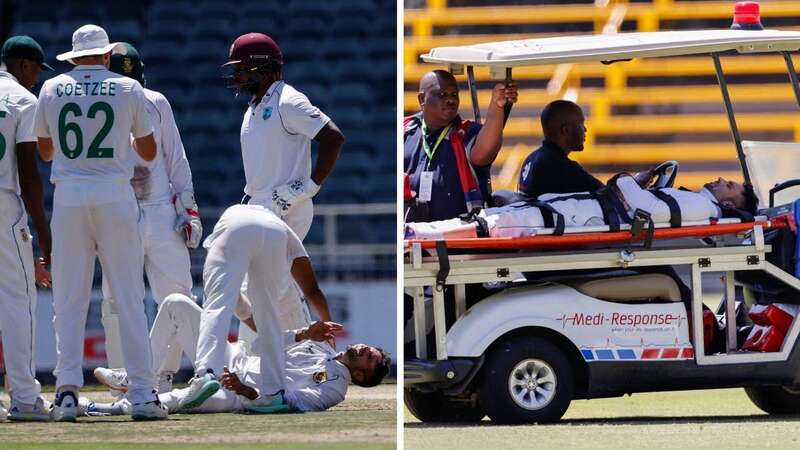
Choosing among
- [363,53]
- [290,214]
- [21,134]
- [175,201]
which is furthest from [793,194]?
[363,53]

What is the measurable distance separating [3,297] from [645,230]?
2.97 metres

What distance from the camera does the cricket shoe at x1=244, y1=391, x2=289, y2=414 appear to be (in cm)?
761

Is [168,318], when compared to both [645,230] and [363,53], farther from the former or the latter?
[363,53]

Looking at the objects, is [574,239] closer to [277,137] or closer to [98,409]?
[277,137]

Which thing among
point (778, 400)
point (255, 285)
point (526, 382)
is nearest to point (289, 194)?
point (255, 285)

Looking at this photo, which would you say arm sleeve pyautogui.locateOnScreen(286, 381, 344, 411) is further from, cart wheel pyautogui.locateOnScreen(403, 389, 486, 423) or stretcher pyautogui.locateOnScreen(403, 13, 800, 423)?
cart wheel pyautogui.locateOnScreen(403, 389, 486, 423)

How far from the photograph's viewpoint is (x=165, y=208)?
8.36 metres

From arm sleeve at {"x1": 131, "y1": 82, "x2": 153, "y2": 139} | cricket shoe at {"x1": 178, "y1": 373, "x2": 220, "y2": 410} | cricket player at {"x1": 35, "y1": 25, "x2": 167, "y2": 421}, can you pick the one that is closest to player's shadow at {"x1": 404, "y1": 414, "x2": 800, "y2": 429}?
cricket shoe at {"x1": 178, "y1": 373, "x2": 220, "y2": 410}

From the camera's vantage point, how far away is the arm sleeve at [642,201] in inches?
308

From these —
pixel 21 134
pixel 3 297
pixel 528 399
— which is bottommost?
pixel 528 399

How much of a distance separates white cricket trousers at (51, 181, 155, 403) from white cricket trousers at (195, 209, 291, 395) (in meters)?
0.30

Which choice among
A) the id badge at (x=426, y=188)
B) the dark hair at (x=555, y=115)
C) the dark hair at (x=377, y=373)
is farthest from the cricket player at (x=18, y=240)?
the dark hair at (x=555, y=115)

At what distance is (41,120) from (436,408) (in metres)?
2.47

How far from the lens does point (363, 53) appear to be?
1728 cm
